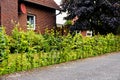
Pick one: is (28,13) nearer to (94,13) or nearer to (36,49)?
(94,13)

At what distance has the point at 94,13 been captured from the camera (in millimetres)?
27031

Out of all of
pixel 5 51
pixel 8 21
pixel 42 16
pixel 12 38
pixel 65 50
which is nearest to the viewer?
pixel 5 51

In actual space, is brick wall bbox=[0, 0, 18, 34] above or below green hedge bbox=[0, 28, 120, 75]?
above

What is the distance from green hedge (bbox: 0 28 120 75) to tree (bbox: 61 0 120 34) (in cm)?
667

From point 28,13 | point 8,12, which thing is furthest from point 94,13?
point 8,12

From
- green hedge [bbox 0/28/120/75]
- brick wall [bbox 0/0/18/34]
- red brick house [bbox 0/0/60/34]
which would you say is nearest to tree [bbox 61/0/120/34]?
red brick house [bbox 0/0/60/34]

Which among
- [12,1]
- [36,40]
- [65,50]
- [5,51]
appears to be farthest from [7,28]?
[5,51]

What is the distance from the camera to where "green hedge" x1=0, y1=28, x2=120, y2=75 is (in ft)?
39.3

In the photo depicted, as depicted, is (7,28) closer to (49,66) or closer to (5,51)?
(49,66)

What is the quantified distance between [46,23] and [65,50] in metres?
10.6

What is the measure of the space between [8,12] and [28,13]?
13.8 ft

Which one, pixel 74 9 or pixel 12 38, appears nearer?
pixel 12 38

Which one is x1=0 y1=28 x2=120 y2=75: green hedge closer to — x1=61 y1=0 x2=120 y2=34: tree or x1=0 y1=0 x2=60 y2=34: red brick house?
x1=0 y1=0 x2=60 y2=34: red brick house

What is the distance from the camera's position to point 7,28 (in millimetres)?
19906
